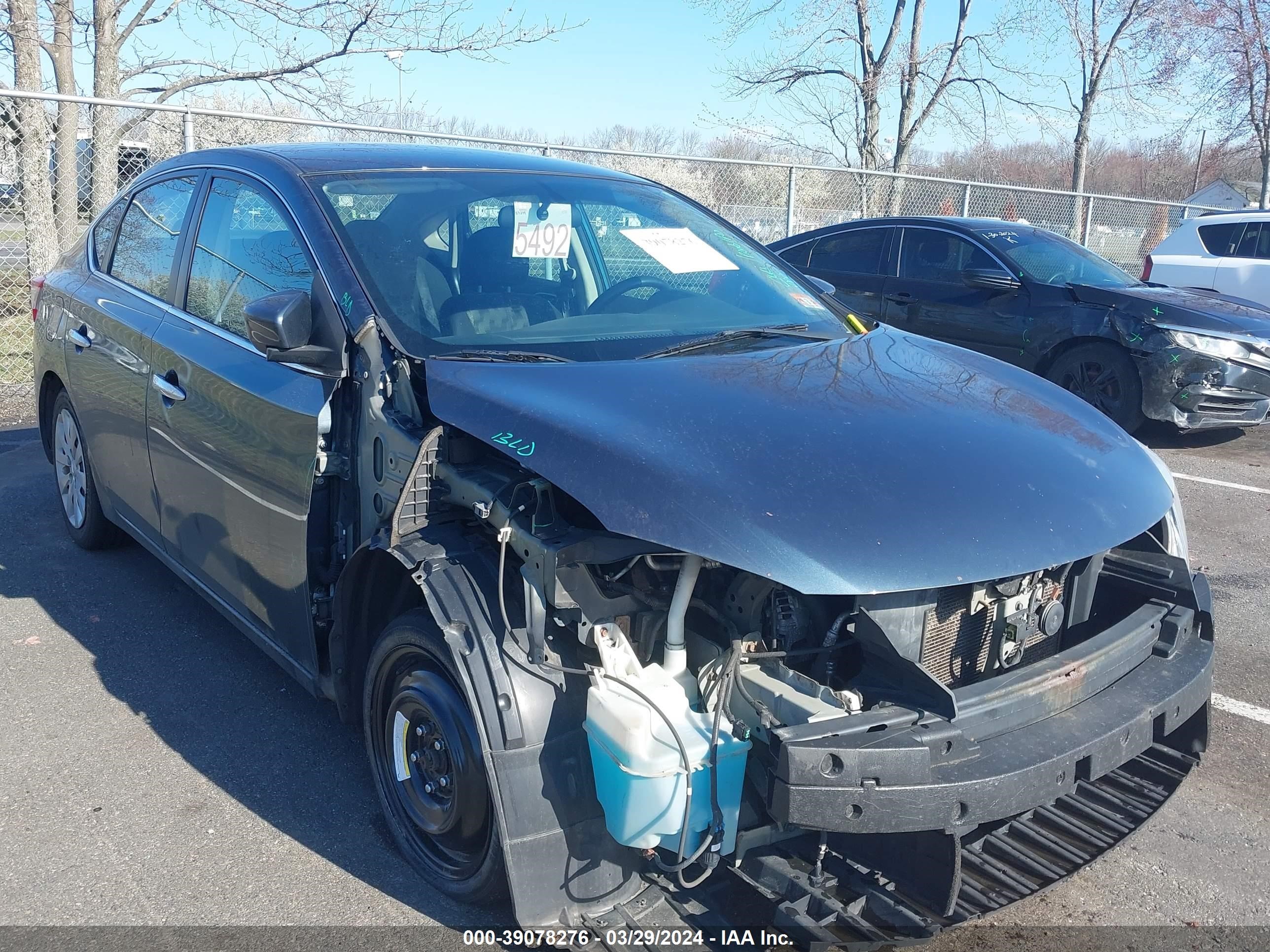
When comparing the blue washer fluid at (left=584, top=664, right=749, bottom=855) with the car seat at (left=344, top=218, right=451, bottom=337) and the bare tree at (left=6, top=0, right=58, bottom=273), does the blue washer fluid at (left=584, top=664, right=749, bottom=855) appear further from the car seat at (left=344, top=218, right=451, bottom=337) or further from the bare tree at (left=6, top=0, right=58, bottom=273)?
the bare tree at (left=6, top=0, right=58, bottom=273)

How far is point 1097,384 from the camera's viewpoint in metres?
8.05

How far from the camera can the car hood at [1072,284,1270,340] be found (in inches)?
302

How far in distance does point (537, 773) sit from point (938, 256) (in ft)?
24.1

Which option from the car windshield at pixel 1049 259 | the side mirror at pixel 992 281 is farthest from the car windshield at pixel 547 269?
the car windshield at pixel 1049 259

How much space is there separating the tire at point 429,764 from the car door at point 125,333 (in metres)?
1.68

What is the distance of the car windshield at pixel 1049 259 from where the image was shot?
834 cm

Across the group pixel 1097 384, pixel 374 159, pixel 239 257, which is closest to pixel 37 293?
pixel 239 257

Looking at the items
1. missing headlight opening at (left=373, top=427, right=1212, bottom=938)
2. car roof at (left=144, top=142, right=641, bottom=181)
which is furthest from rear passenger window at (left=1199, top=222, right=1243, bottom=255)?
missing headlight opening at (left=373, top=427, right=1212, bottom=938)

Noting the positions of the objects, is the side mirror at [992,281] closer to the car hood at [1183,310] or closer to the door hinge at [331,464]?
the car hood at [1183,310]

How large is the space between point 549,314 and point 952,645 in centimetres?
152

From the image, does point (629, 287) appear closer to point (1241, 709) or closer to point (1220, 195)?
point (1241, 709)

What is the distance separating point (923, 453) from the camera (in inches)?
98.7

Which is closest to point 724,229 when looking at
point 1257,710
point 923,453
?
point 923,453

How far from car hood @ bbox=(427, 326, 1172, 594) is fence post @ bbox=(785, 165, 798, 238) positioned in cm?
953
